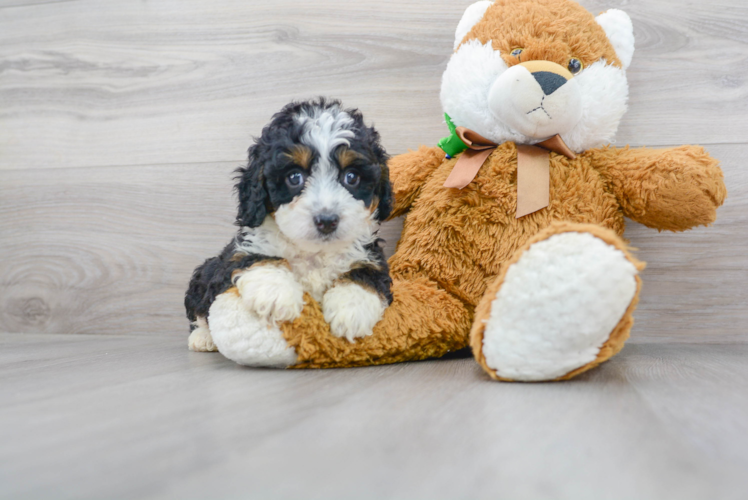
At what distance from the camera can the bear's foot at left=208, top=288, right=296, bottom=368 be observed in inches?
39.5

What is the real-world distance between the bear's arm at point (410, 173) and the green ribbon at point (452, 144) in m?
0.03

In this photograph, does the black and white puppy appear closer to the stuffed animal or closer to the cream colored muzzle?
the stuffed animal

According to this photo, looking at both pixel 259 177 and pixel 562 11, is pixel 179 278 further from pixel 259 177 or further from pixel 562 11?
pixel 562 11

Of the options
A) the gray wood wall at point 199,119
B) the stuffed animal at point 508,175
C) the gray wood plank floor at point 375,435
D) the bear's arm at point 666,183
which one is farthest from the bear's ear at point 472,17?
the gray wood plank floor at point 375,435

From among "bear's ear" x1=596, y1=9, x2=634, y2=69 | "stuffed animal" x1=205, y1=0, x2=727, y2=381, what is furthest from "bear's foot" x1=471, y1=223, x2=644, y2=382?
"bear's ear" x1=596, y1=9, x2=634, y2=69

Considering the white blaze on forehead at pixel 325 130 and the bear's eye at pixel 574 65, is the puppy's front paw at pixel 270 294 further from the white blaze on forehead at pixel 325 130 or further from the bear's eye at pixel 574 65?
the bear's eye at pixel 574 65

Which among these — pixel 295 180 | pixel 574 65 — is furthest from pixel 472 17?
pixel 295 180

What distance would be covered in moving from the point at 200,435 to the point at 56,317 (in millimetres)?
1331

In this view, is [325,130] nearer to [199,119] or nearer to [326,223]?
[326,223]

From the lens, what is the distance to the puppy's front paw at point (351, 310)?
1005 millimetres

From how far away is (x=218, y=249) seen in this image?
162 centimetres

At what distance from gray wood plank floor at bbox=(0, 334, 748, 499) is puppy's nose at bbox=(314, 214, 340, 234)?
257mm

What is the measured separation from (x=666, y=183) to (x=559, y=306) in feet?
1.57

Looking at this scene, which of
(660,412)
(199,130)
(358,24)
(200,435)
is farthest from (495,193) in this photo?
(199,130)
